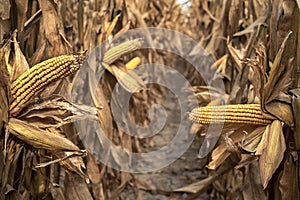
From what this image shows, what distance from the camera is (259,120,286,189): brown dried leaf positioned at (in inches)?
69.4

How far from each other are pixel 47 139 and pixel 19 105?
15cm

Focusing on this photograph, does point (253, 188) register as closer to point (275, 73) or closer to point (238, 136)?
point (238, 136)

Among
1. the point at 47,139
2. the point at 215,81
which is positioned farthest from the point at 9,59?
the point at 215,81

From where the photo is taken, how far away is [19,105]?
1685mm

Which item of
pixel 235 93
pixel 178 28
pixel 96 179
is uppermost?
pixel 178 28

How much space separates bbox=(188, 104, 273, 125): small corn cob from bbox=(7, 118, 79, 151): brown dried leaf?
497mm

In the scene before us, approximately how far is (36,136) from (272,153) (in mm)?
812

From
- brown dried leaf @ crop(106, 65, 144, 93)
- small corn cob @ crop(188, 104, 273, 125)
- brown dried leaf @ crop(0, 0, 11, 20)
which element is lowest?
small corn cob @ crop(188, 104, 273, 125)

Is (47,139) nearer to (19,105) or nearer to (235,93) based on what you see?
(19,105)

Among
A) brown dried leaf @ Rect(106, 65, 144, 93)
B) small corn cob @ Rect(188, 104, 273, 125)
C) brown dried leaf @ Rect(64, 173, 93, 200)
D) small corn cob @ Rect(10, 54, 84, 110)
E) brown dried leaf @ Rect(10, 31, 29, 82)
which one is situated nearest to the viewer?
small corn cob @ Rect(10, 54, 84, 110)

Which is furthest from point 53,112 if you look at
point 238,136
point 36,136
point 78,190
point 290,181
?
point 290,181

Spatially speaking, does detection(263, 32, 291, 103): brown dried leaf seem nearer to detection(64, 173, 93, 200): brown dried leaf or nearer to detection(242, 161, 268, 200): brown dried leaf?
detection(242, 161, 268, 200): brown dried leaf

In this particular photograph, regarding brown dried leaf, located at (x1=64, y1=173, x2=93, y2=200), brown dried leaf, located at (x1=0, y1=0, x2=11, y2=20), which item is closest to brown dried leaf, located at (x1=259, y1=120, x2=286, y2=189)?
brown dried leaf, located at (x1=64, y1=173, x2=93, y2=200)

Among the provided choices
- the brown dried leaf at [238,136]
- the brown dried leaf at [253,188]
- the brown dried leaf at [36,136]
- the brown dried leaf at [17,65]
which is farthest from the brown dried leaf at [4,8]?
the brown dried leaf at [253,188]
